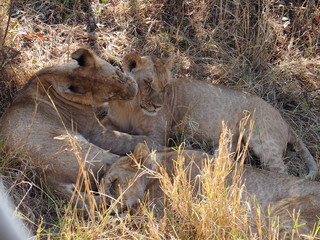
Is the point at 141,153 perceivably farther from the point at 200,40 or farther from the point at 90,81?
the point at 200,40

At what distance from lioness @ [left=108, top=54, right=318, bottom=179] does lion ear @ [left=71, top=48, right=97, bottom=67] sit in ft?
1.99

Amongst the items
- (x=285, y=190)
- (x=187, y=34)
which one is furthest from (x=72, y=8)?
(x=285, y=190)

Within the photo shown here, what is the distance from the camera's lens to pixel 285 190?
364 centimetres

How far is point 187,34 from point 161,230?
3.79 m

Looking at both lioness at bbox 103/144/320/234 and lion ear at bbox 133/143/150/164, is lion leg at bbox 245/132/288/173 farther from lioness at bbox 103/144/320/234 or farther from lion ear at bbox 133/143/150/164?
lion ear at bbox 133/143/150/164

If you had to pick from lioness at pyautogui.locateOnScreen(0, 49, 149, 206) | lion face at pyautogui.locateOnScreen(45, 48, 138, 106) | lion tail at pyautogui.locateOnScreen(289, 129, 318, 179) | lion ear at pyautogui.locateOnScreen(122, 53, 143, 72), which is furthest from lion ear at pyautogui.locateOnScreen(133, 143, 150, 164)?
lion tail at pyautogui.locateOnScreen(289, 129, 318, 179)

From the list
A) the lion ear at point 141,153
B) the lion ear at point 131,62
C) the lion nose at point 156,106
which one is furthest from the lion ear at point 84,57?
the lion ear at point 141,153

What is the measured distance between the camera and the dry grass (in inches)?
226

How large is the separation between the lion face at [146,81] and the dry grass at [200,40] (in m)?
0.75

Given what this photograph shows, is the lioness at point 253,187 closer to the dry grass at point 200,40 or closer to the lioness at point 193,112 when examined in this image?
the lioness at point 193,112

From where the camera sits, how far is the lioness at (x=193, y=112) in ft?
16.8

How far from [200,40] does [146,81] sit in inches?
64.5

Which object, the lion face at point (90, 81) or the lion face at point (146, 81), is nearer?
the lion face at point (90, 81)

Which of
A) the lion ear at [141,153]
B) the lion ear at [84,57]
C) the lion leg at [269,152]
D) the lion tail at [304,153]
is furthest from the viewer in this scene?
the lion leg at [269,152]
